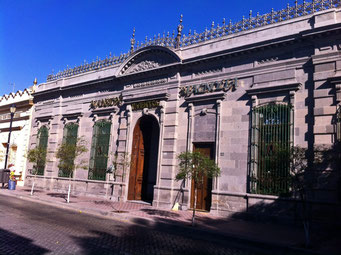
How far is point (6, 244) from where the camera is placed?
7824 millimetres

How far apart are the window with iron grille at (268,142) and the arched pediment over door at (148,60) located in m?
5.98

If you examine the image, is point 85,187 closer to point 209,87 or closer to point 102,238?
point 209,87

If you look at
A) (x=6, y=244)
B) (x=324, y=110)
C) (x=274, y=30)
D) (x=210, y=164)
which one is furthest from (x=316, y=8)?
(x=6, y=244)

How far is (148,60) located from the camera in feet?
64.0

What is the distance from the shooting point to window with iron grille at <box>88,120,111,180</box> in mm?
20641

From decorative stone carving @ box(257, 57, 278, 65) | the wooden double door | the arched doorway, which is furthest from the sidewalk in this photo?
decorative stone carving @ box(257, 57, 278, 65)

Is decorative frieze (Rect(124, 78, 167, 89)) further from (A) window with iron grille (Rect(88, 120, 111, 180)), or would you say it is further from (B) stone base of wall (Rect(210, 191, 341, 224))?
(B) stone base of wall (Rect(210, 191, 341, 224))

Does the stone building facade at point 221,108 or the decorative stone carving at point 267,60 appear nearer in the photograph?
A: the stone building facade at point 221,108

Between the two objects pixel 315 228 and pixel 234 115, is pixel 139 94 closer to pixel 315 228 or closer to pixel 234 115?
pixel 234 115

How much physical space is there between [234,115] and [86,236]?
8.97 metres

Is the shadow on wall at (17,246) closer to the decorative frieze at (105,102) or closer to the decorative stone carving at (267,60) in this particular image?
the decorative stone carving at (267,60)

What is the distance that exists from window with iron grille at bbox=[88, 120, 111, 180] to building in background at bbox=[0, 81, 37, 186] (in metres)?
8.35

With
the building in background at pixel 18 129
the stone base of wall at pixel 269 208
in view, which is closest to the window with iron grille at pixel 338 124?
the stone base of wall at pixel 269 208

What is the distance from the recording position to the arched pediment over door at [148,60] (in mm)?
18328
